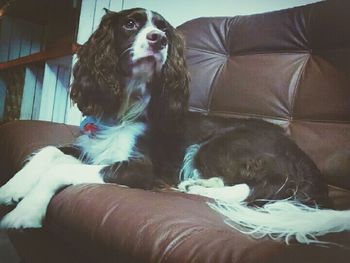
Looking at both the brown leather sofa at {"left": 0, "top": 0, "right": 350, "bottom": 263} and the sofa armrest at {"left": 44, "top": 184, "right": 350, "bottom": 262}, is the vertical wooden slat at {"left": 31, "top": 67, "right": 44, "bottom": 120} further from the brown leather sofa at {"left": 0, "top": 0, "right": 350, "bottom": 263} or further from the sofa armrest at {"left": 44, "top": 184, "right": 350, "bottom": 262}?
the sofa armrest at {"left": 44, "top": 184, "right": 350, "bottom": 262}

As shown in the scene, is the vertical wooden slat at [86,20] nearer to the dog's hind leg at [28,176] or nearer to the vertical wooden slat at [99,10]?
the vertical wooden slat at [99,10]

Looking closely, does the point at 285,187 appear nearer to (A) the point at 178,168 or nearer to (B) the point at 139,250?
(A) the point at 178,168

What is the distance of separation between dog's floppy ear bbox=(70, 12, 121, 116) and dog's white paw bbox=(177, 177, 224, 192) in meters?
0.23

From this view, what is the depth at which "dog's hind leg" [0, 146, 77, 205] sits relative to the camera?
74cm

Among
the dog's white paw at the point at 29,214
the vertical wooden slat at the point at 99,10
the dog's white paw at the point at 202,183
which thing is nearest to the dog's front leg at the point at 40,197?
the dog's white paw at the point at 29,214

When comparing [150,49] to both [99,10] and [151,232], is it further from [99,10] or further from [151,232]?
[151,232]

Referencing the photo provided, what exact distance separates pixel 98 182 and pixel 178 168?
0.79ft

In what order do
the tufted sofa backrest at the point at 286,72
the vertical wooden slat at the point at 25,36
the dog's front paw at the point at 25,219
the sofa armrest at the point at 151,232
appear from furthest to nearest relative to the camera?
the tufted sofa backrest at the point at 286,72 < the vertical wooden slat at the point at 25,36 < the dog's front paw at the point at 25,219 < the sofa armrest at the point at 151,232

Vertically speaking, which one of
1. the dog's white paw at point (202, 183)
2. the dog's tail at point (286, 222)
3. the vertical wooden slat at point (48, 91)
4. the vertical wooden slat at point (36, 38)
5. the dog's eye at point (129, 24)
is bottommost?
the dog's white paw at point (202, 183)

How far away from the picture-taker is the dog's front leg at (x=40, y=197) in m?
0.69

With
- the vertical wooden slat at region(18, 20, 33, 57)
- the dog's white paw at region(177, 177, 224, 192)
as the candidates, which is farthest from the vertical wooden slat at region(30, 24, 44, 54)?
the dog's white paw at region(177, 177, 224, 192)

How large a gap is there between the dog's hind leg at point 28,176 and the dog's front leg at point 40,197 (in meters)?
0.04

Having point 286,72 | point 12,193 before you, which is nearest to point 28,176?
point 12,193

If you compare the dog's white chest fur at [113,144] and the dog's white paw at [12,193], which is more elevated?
the dog's white chest fur at [113,144]
